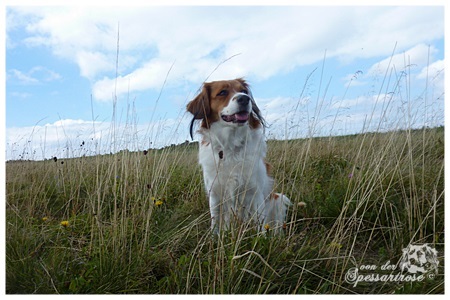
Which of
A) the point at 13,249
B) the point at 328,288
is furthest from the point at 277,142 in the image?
the point at 13,249

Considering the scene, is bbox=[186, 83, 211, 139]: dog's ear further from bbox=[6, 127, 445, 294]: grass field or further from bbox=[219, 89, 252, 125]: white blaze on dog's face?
bbox=[6, 127, 445, 294]: grass field

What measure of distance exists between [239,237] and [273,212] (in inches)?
43.2

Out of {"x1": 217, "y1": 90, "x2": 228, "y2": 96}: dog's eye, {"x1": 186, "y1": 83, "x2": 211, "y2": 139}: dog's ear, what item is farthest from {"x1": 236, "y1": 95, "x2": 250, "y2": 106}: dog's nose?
{"x1": 186, "y1": 83, "x2": 211, "y2": 139}: dog's ear

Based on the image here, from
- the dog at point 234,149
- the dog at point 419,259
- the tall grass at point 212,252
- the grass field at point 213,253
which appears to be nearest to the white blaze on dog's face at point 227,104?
the dog at point 234,149

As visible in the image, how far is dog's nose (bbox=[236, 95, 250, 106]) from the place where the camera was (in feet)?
9.80

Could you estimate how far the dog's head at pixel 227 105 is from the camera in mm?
3049

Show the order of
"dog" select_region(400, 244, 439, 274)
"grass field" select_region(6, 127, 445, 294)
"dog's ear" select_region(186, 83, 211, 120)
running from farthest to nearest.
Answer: "dog's ear" select_region(186, 83, 211, 120) → "dog" select_region(400, 244, 439, 274) → "grass field" select_region(6, 127, 445, 294)

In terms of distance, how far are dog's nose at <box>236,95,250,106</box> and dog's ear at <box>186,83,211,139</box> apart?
422 millimetres

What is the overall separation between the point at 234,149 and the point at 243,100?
0.53 meters

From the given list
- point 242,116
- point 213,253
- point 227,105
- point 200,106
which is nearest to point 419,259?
point 213,253

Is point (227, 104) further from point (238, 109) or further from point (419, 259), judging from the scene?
point (419, 259)

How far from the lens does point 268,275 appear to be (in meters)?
1.94

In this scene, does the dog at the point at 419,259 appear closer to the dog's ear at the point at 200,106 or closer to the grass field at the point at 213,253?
the grass field at the point at 213,253
